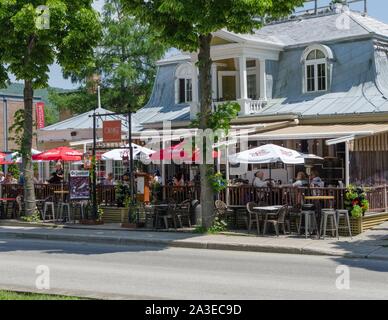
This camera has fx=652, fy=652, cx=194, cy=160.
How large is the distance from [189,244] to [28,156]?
342 inches

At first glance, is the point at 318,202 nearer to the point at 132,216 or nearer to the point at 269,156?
the point at 269,156

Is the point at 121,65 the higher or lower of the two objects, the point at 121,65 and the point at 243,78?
the higher

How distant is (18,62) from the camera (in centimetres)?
2194

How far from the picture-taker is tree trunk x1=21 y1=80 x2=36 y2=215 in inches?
892

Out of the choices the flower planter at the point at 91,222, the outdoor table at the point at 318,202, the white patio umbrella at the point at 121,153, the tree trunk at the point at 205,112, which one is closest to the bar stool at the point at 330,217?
the outdoor table at the point at 318,202

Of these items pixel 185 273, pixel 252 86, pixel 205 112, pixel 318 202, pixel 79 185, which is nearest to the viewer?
pixel 185 273

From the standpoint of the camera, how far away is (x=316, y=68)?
2569 centimetres

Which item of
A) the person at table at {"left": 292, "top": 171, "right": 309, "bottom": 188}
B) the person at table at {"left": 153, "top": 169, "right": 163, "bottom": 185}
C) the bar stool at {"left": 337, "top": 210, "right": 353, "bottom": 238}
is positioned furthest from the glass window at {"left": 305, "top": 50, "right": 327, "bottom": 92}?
the bar stool at {"left": 337, "top": 210, "right": 353, "bottom": 238}

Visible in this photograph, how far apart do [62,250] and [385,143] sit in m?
11.9

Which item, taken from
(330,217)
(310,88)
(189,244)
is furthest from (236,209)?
(310,88)

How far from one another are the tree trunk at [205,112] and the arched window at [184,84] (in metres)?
10.4

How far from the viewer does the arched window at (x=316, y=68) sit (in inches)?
1003

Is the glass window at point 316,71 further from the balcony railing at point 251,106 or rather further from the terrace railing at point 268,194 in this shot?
the terrace railing at point 268,194
